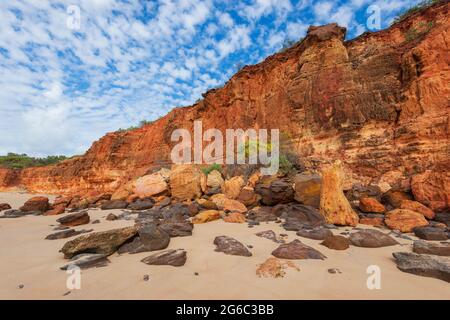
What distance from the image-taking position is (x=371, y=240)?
3.43 metres

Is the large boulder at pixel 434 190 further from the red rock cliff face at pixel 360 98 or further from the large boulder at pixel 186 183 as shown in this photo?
the large boulder at pixel 186 183

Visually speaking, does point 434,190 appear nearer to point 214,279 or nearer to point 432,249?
point 432,249

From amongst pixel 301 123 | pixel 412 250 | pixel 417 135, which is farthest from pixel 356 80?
pixel 412 250

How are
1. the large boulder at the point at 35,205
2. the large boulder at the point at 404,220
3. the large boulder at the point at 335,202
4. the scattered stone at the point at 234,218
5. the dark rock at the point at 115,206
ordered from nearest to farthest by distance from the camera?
the large boulder at the point at 404,220, the large boulder at the point at 335,202, the scattered stone at the point at 234,218, the large boulder at the point at 35,205, the dark rock at the point at 115,206

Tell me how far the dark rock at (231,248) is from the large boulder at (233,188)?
419 centimetres

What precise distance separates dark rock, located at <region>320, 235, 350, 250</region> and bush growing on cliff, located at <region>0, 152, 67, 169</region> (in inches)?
1471

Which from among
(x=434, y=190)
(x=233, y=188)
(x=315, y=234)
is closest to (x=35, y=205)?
(x=233, y=188)

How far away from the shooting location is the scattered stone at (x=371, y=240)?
11.1 ft

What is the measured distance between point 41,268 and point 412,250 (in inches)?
187

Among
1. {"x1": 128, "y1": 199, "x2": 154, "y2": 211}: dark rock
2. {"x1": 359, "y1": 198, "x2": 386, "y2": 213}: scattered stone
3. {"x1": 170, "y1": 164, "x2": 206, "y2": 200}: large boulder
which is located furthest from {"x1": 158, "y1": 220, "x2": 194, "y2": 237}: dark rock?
{"x1": 359, "y1": 198, "x2": 386, "y2": 213}: scattered stone

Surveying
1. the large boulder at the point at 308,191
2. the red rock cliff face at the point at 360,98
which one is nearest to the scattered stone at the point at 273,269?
the large boulder at the point at 308,191
